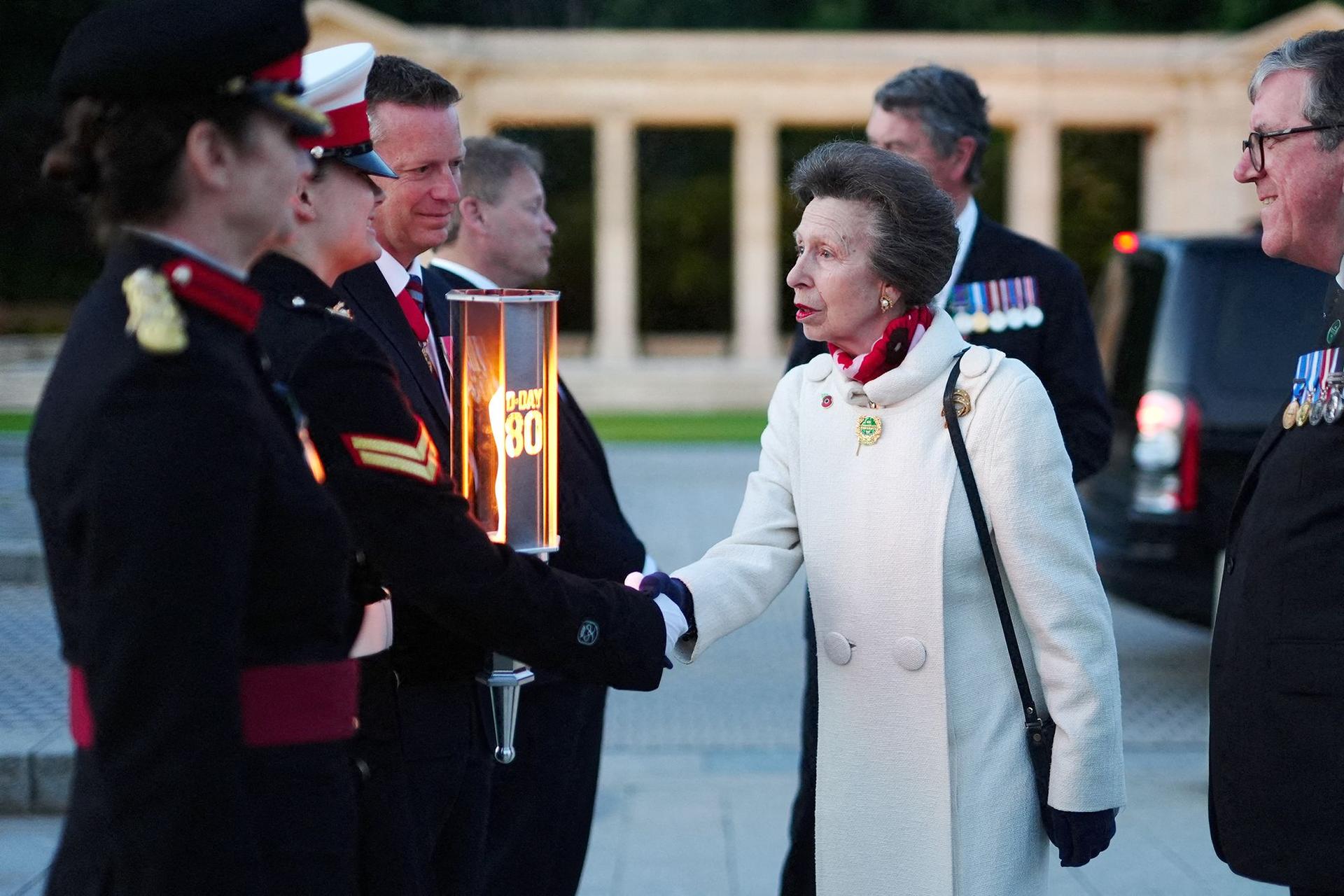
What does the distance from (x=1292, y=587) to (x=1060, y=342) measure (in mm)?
1507

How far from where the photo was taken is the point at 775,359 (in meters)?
30.5

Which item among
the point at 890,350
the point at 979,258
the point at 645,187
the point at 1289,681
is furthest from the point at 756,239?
the point at 1289,681

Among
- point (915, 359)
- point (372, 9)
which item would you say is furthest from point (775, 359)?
point (915, 359)

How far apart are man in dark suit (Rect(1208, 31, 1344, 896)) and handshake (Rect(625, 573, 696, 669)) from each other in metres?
1.01

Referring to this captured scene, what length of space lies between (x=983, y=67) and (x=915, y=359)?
28475 mm

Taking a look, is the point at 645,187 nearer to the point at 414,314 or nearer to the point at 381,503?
the point at 414,314

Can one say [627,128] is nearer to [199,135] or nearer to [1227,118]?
[1227,118]

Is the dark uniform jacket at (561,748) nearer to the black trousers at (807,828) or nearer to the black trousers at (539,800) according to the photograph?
the black trousers at (539,800)

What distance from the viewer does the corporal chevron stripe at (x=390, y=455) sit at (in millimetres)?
2455

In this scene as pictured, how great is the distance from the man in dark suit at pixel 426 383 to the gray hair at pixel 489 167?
43.4 inches

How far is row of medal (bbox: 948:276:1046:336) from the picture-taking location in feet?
13.9

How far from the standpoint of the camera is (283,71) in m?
2.06

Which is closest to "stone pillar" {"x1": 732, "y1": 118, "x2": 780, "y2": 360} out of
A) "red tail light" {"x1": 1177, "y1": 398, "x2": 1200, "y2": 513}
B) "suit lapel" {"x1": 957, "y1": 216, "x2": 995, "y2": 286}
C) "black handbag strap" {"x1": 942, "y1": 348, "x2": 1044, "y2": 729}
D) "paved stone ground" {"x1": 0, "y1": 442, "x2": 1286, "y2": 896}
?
"paved stone ground" {"x1": 0, "y1": 442, "x2": 1286, "y2": 896}

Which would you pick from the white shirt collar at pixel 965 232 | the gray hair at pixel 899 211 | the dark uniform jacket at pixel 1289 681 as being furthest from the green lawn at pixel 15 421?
Result: the dark uniform jacket at pixel 1289 681
